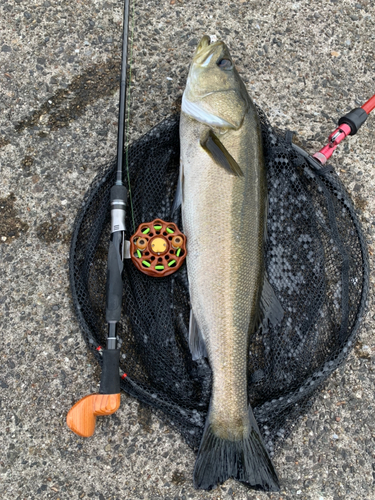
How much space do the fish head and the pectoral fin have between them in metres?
0.13

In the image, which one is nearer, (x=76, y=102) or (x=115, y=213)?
(x=115, y=213)

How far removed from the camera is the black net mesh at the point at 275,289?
2.30 meters

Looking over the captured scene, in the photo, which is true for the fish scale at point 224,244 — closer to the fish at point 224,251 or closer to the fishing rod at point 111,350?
the fish at point 224,251

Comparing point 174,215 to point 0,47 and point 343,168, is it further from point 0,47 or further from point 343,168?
point 0,47

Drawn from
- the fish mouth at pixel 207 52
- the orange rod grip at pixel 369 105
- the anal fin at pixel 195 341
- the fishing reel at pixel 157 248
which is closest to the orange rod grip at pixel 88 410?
the anal fin at pixel 195 341

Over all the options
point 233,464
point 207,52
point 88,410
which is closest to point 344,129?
point 207,52

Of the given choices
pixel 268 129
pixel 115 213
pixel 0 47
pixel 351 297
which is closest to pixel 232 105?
pixel 268 129

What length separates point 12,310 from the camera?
7.98 feet

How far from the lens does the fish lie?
2096mm

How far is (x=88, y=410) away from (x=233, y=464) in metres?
0.83

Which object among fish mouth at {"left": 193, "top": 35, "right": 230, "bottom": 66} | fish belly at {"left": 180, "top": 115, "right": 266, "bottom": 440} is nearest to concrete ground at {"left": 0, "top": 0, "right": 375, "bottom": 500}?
fish mouth at {"left": 193, "top": 35, "right": 230, "bottom": 66}

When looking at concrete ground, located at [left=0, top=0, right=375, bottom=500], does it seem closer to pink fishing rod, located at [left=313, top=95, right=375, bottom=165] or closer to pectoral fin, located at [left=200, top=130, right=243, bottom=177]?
pink fishing rod, located at [left=313, top=95, right=375, bottom=165]

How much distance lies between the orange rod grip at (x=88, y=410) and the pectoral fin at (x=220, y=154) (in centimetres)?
142

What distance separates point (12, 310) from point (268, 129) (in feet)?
6.52
